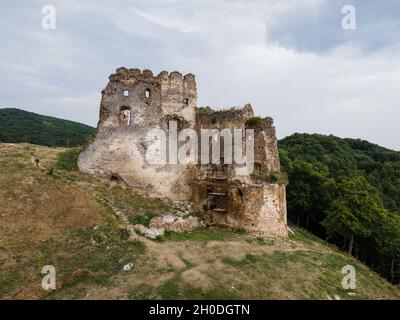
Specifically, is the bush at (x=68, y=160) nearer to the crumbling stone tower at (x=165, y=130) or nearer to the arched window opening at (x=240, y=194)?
the crumbling stone tower at (x=165, y=130)

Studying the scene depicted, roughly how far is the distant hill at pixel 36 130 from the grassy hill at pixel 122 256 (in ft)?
118

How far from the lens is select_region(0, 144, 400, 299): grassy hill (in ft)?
42.7

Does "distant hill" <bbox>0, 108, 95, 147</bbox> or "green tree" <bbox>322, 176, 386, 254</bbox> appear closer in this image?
"green tree" <bbox>322, 176, 386, 254</bbox>

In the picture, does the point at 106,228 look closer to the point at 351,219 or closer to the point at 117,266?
the point at 117,266

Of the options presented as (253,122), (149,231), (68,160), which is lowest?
(149,231)

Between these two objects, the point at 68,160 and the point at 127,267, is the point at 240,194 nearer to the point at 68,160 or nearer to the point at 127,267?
the point at 127,267

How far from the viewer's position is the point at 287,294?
523 inches

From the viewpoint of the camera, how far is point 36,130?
65.9 m

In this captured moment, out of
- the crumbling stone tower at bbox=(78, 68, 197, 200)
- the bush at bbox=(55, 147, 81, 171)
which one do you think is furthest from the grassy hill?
the bush at bbox=(55, 147, 81, 171)

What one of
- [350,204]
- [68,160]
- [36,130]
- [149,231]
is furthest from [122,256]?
[36,130]

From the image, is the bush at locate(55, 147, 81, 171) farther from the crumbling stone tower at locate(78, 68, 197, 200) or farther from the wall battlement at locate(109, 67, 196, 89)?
the wall battlement at locate(109, 67, 196, 89)

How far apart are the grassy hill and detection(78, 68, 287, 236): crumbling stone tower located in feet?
5.62

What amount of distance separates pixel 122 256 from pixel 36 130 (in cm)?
5765

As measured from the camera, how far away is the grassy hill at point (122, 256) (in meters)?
13.0
